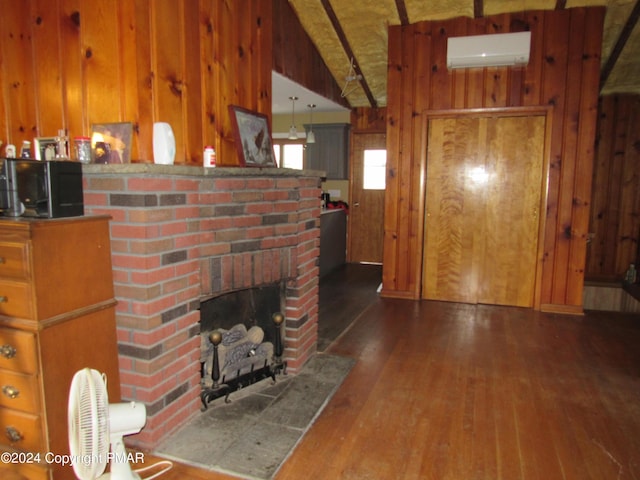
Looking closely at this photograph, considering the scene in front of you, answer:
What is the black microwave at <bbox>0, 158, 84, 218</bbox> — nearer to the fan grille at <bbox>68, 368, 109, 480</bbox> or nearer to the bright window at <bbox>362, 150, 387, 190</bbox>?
the fan grille at <bbox>68, 368, 109, 480</bbox>

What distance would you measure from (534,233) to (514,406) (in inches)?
93.6

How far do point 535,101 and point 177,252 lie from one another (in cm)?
371

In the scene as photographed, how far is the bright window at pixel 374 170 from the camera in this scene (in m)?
6.73

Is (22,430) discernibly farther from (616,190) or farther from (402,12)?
(616,190)

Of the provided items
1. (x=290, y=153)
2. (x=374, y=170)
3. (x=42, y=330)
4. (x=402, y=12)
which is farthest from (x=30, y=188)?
(x=290, y=153)

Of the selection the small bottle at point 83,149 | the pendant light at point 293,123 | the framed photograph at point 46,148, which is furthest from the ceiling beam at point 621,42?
the framed photograph at point 46,148

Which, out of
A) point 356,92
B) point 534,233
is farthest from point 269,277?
point 356,92

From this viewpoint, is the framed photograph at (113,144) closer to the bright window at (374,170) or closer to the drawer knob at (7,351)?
the drawer knob at (7,351)

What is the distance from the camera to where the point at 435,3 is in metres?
4.13

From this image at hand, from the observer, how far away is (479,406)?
2.48 m

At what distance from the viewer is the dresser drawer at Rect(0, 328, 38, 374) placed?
1.62 meters

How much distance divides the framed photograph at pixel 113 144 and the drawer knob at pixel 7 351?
33.6 inches

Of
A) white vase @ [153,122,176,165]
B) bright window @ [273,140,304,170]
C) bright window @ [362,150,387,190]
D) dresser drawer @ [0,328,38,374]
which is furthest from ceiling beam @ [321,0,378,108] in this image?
dresser drawer @ [0,328,38,374]

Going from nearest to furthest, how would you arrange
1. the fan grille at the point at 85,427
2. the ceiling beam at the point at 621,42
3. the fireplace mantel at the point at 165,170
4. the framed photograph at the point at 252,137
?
1. the fan grille at the point at 85,427
2. the fireplace mantel at the point at 165,170
3. the framed photograph at the point at 252,137
4. the ceiling beam at the point at 621,42
